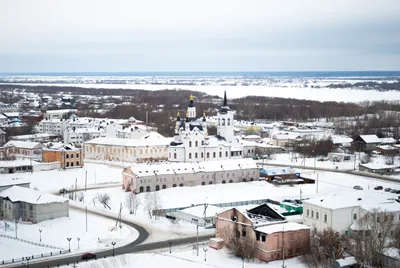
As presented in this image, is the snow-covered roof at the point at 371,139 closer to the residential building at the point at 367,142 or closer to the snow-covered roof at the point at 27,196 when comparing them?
the residential building at the point at 367,142

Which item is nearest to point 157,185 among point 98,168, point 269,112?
point 98,168

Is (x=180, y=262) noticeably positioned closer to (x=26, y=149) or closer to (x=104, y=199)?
(x=104, y=199)

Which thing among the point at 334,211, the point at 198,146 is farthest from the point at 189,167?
the point at 334,211

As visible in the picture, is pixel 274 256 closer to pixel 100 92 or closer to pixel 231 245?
pixel 231 245

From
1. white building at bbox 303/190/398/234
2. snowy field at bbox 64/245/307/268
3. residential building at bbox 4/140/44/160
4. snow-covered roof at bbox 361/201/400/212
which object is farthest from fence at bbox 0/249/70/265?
residential building at bbox 4/140/44/160

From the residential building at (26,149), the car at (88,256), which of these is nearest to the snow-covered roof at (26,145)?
the residential building at (26,149)

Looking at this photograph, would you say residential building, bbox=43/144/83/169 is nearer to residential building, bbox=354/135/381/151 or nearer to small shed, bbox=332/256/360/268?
residential building, bbox=354/135/381/151
